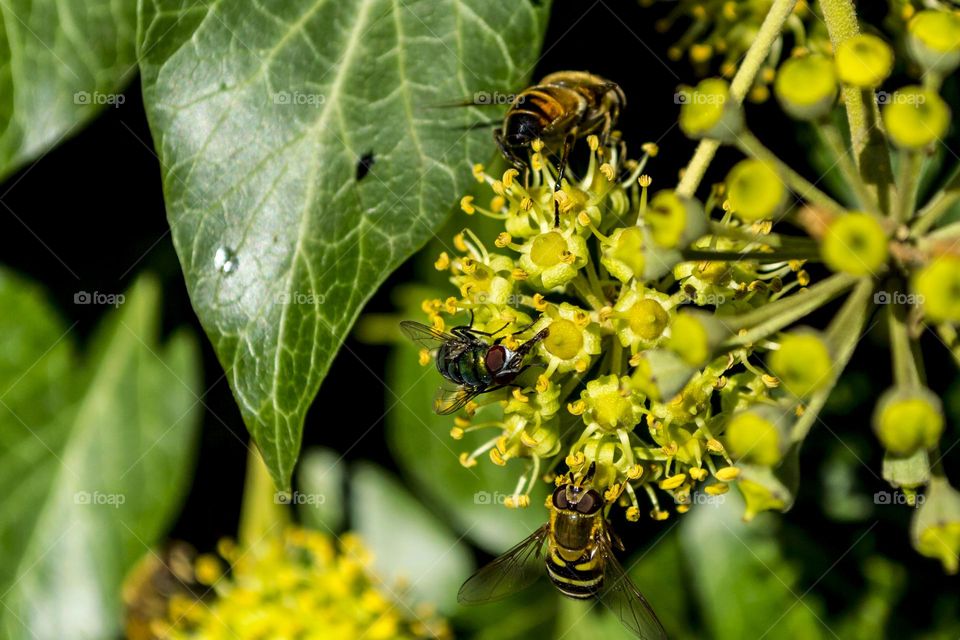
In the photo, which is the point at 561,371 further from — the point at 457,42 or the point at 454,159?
the point at 457,42

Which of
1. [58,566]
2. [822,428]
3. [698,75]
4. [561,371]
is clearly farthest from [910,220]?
[58,566]

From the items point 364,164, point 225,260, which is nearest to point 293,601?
point 225,260

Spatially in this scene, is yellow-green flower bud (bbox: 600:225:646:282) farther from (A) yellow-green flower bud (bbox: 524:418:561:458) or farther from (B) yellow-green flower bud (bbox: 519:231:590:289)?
(A) yellow-green flower bud (bbox: 524:418:561:458)

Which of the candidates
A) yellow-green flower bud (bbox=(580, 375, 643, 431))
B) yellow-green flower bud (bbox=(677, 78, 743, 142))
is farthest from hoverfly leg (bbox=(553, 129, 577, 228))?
yellow-green flower bud (bbox=(677, 78, 743, 142))

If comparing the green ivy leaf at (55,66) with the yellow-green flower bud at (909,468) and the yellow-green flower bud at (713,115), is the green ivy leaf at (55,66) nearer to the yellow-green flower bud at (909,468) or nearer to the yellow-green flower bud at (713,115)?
the yellow-green flower bud at (713,115)

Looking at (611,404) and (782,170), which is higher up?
(782,170)

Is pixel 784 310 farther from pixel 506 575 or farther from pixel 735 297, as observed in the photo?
pixel 506 575
